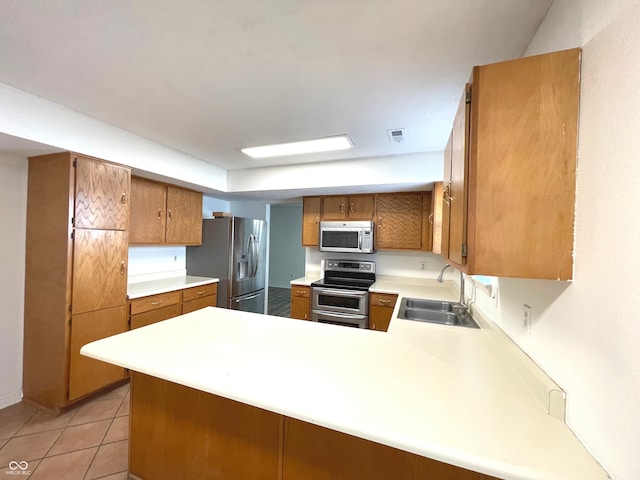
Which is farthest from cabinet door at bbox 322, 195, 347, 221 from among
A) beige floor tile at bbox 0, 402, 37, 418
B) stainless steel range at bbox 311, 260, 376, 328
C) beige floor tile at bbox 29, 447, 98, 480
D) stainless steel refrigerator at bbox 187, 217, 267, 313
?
beige floor tile at bbox 0, 402, 37, 418

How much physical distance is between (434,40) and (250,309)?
12.2ft

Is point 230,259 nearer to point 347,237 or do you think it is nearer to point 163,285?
point 163,285

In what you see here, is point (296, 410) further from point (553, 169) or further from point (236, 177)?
point (236, 177)

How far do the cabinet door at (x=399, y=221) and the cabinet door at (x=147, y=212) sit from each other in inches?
105

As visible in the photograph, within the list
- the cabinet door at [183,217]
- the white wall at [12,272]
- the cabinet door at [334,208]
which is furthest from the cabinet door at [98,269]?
the cabinet door at [334,208]

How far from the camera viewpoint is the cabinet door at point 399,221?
11.0 feet

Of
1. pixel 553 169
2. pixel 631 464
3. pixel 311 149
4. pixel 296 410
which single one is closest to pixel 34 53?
pixel 311 149

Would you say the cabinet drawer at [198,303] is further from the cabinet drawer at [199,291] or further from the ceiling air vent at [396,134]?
the ceiling air vent at [396,134]

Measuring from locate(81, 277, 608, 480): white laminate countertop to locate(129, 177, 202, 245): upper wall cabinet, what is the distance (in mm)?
1751

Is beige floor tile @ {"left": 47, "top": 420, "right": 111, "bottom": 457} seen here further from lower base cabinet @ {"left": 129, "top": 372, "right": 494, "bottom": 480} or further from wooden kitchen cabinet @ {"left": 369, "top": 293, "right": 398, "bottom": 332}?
wooden kitchen cabinet @ {"left": 369, "top": 293, "right": 398, "bottom": 332}

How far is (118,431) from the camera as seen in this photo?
6.43ft

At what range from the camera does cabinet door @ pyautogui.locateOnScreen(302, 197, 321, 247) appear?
12.4 ft

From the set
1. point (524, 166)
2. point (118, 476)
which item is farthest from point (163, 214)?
point (524, 166)

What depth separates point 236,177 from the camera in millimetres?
3637
